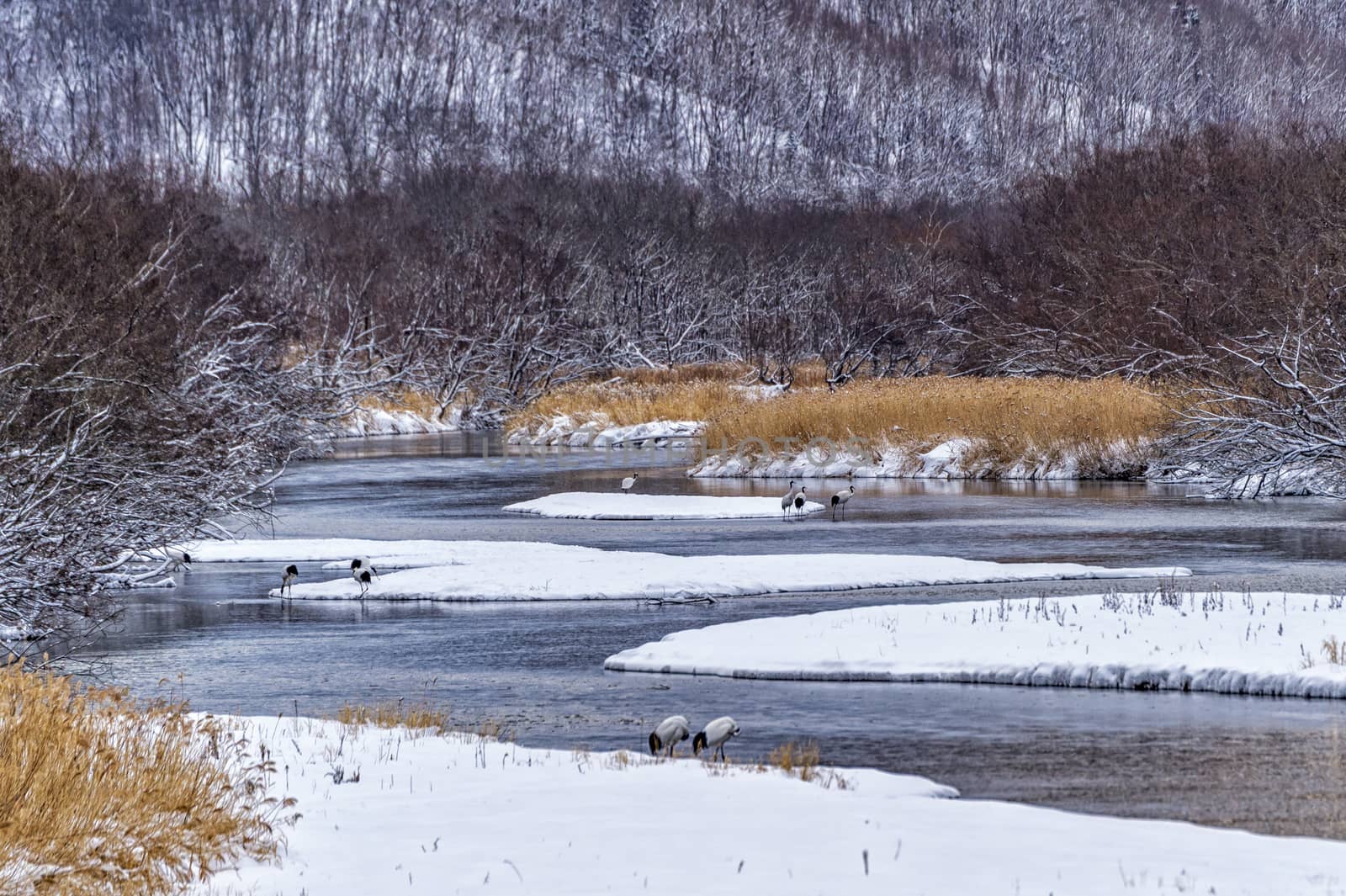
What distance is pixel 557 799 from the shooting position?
10289mm

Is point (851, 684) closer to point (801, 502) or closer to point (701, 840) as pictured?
point (701, 840)

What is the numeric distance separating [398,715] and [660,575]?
33.3 ft

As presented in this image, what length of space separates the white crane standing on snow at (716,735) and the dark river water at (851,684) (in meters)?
0.51

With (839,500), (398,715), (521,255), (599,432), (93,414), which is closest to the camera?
(398,715)

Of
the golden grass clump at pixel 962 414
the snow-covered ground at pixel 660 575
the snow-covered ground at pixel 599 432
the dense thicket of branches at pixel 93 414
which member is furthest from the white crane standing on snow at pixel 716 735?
→ the snow-covered ground at pixel 599 432

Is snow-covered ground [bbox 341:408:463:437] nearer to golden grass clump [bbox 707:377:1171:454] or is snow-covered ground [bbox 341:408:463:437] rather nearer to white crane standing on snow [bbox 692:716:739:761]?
golden grass clump [bbox 707:377:1171:454]

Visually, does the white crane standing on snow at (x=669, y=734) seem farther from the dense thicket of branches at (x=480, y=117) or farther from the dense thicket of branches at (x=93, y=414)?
the dense thicket of branches at (x=480, y=117)

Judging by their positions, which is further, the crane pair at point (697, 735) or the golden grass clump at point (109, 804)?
the crane pair at point (697, 735)

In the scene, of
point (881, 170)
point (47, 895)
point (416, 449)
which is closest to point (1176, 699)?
point (47, 895)

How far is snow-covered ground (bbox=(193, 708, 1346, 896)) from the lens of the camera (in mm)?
8469

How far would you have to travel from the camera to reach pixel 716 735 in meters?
12.2

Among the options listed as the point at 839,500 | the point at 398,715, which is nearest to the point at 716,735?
the point at 398,715

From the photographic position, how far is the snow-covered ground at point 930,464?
40.2 meters

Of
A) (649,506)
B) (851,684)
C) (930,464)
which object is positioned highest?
(930,464)
